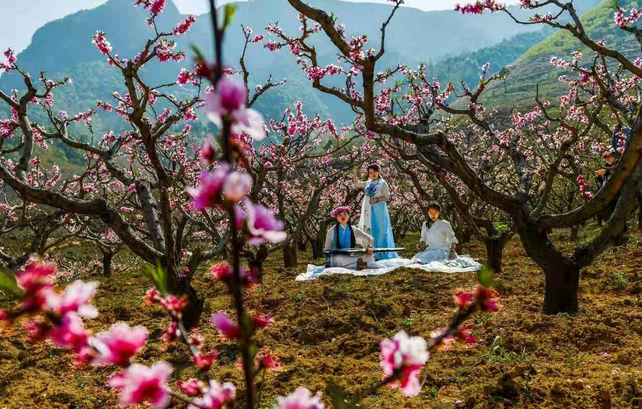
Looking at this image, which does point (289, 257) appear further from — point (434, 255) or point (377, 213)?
point (434, 255)

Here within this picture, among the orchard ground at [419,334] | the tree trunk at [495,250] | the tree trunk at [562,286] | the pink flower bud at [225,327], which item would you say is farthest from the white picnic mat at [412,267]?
the pink flower bud at [225,327]

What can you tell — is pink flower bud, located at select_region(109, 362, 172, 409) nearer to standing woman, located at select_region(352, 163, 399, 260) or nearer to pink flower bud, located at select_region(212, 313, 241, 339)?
pink flower bud, located at select_region(212, 313, 241, 339)

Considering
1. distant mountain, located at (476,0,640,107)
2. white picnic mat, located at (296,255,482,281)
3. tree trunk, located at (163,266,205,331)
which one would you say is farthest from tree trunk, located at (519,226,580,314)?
distant mountain, located at (476,0,640,107)

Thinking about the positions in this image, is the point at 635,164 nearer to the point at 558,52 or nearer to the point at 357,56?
the point at 357,56

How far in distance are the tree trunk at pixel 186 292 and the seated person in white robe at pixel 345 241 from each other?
4613 mm

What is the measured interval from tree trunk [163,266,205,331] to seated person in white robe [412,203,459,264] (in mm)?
5644

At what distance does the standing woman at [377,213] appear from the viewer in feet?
35.1

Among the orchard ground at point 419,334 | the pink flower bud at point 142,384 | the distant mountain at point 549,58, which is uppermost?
the distant mountain at point 549,58

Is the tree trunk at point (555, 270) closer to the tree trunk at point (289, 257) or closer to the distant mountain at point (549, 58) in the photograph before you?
the tree trunk at point (289, 257)

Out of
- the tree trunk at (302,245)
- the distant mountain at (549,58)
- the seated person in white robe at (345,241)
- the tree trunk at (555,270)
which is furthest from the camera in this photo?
the distant mountain at (549,58)

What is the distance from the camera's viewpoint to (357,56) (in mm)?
4332

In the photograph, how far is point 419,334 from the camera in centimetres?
484

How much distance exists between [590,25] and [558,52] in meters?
13.7

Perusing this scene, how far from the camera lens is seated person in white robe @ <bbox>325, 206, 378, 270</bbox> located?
971 cm
